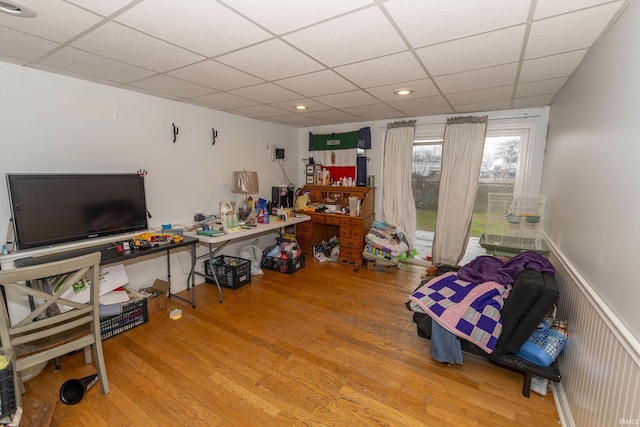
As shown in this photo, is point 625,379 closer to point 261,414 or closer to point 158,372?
point 261,414

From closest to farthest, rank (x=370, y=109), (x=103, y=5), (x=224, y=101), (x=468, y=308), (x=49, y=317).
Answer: (x=103, y=5) → (x=49, y=317) → (x=468, y=308) → (x=224, y=101) → (x=370, y=109)

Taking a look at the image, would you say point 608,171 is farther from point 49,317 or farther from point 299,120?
point 299,120

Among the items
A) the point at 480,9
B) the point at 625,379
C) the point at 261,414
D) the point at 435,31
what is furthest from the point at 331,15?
the point at 261,414

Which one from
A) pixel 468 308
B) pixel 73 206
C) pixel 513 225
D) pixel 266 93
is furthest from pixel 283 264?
pixel 513 225

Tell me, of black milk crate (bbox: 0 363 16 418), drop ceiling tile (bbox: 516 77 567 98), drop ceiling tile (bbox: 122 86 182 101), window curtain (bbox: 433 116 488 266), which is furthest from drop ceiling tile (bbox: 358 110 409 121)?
black milk crate (bbox: 0 363 16 418)

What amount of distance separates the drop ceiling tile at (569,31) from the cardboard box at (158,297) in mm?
3785

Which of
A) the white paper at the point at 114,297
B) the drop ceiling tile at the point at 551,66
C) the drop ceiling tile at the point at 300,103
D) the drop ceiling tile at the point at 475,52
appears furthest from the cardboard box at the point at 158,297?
the drop ceiling tile at the point at 551,66

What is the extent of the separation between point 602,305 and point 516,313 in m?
0.55

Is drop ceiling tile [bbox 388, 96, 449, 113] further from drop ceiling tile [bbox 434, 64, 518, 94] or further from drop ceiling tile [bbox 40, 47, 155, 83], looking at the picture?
drop ceiling tile [bbox 40, 47, 155, 83]

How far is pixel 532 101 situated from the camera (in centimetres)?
322

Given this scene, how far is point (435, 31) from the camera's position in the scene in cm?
162

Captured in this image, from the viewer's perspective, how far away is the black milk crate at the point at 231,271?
3.56m

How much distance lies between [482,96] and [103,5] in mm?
3270

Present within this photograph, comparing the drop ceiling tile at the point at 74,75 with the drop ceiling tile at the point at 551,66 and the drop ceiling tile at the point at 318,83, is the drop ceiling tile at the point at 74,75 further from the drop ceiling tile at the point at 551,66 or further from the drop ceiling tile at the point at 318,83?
the drop ceiling tile at the point at 551,66
